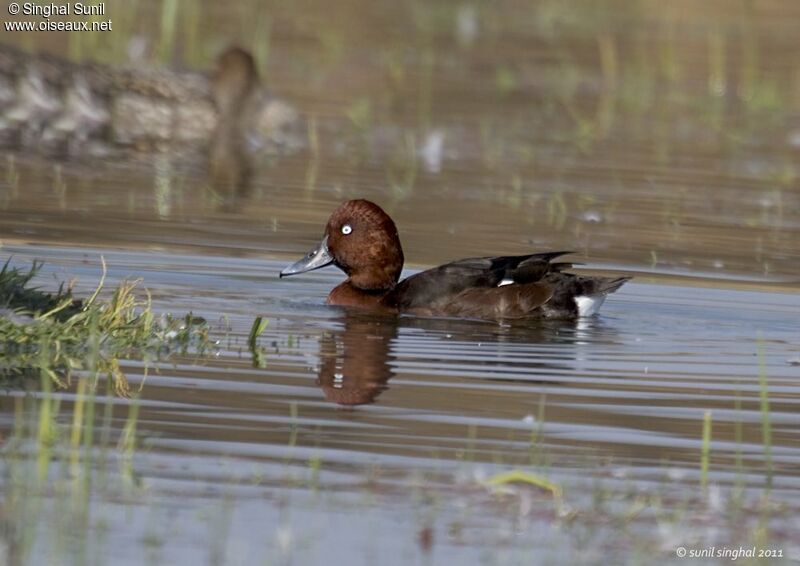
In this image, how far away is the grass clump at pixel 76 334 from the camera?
6.91 meters

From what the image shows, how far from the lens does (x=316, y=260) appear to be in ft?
32.4

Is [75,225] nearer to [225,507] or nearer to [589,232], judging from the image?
[589,232]

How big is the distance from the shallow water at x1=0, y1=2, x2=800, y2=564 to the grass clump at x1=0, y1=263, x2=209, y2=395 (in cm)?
18

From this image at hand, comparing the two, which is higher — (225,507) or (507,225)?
(507,225)

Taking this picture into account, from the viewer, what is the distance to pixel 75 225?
1126cm

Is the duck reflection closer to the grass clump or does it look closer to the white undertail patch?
the grass clump

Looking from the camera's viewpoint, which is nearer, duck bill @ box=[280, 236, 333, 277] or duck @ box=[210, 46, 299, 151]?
duck bill @ box=[280, 236, 333, 277]

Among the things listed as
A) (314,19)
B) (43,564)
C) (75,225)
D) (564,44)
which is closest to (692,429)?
(43,564)

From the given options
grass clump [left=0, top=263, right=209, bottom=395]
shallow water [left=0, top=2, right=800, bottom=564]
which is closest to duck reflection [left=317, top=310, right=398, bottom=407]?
shallow water [left=0, top=2, right=800, bottom=564]

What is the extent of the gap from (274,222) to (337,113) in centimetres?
604

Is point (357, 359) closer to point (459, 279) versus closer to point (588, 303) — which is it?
point (459, 279)

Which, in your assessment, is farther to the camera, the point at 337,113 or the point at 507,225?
the point at 337,113

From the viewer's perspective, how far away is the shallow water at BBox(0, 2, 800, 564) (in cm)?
509

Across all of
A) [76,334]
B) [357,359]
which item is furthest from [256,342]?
[76,334]
